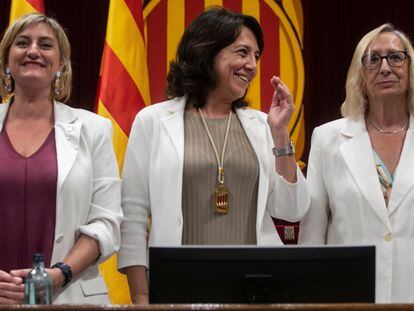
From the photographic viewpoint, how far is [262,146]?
2.82 meters

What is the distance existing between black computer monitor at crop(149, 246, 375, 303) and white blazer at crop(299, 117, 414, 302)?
0.87 m

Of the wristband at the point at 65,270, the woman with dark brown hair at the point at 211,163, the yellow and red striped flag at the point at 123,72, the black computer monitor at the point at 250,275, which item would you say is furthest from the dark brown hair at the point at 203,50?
the black computer monitor at the point at 250,275

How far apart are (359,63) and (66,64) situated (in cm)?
106

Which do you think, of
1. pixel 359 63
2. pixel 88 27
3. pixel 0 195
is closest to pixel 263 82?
pixel 88 27

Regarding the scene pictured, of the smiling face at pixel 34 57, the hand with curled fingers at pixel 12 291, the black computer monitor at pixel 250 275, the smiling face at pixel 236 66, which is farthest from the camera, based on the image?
the smiling face at pixel 236 66

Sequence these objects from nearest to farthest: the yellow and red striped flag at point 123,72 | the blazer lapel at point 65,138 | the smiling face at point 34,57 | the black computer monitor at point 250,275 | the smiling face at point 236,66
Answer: the black computer monitor at point 250,275
the blazer lapel at point 65,138
the smiling face at point 34,57
the smiling face at point 236,66
the yellow and red striped flag at point 123,72

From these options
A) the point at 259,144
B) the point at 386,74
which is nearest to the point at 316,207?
the point at 259,144

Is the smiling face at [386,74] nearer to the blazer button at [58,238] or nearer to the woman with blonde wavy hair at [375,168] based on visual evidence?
the woman with blonde wavy hair at [375,168]

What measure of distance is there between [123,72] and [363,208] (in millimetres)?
1413

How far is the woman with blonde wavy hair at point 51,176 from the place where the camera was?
2.49 meters

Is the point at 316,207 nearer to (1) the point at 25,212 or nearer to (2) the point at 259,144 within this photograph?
(2) the point at 259,144

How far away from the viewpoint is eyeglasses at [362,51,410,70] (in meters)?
2.88

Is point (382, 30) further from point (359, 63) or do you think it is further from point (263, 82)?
point (263, 82)

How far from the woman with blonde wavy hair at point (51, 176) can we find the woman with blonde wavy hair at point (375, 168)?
764mm
